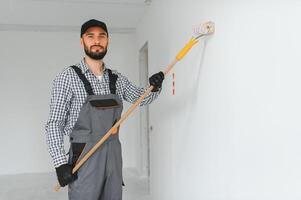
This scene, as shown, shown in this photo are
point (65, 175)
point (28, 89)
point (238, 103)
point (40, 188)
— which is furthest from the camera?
point (28, 89)

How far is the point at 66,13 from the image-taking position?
4234 mm

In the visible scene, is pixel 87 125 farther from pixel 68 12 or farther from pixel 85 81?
pixel 68 12

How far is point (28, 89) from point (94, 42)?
143 inches

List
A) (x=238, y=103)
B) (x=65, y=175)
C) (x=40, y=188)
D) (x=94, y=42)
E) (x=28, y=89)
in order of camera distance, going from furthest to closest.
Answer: (x=28, y=89), (x=40, y=188), (x=94, y=42), (x=65, y=175), (x=238, y=103)

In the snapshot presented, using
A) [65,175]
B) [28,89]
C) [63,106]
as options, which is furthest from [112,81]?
[28,89]

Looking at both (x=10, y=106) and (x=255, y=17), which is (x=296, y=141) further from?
(x=10, y=106)

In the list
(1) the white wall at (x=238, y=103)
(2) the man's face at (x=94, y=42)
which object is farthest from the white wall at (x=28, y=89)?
(2) the man's face at (x=94, y=42)

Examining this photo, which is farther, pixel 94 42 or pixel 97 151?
pixel 94 42

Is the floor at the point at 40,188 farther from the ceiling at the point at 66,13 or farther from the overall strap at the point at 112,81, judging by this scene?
the ceiling at the point at 66,13

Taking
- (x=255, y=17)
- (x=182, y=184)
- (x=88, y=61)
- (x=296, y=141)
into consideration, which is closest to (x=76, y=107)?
(x=88, y=61)

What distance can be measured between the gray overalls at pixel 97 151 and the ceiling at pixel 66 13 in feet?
7.23

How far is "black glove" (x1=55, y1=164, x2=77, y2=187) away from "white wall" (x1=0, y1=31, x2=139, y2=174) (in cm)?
339

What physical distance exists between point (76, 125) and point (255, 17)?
1.15m

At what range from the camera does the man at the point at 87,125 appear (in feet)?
5.98
